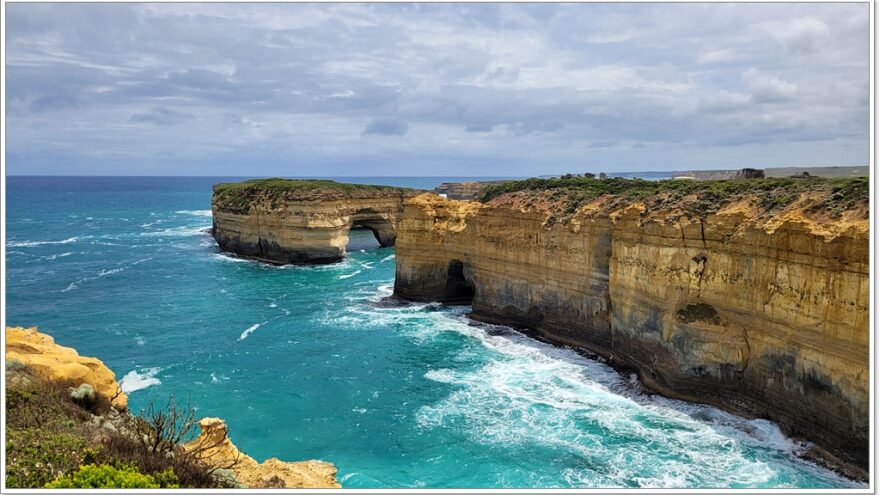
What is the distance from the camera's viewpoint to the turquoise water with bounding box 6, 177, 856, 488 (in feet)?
66.3

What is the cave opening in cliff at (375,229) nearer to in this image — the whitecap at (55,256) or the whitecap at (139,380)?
the whitecap at (55,256)

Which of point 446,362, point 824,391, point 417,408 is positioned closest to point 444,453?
point 417,408

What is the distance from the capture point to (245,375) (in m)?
29.5

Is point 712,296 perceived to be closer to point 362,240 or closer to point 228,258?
point 228,258

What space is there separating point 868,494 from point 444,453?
41.3ft

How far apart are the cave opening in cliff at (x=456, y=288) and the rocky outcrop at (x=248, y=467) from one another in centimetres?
2664

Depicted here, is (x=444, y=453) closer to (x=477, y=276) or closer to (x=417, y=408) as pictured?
(x=417, y=408)

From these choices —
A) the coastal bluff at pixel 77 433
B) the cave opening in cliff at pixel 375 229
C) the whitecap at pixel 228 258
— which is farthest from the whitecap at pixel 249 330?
the cave opening in cliff at pixel 375 229

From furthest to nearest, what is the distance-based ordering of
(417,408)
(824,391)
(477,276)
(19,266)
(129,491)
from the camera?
(19,266), (477,276), (417,408), (824,391), (129,491)

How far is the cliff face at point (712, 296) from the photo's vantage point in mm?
19656

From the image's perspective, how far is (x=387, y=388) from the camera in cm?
2772

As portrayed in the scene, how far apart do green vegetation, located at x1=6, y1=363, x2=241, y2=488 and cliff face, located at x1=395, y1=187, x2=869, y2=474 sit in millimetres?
19072

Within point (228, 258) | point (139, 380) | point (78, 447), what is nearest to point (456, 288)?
point (139, 380)

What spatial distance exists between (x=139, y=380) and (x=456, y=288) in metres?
21.7
